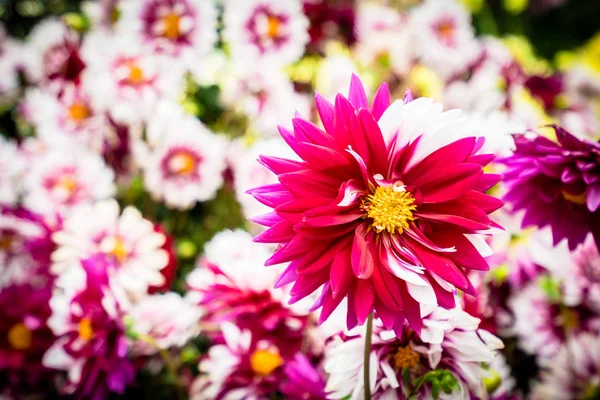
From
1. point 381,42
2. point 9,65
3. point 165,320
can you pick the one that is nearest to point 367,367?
point 165,320

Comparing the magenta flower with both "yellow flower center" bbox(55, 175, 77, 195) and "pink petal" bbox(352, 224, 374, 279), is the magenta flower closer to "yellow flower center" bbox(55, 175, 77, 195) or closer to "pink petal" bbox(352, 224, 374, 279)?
"pink petal" bbox(352, 224, 374, 279)

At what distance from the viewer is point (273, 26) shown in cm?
74

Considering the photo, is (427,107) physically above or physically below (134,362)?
above

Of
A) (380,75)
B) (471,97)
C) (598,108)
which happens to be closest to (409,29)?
(380,75)

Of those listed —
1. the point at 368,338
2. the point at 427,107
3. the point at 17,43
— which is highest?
the point at 427,107

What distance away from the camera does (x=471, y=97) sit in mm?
791

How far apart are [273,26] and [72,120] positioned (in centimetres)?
32

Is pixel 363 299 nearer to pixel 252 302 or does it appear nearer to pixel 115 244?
pixel 252 302

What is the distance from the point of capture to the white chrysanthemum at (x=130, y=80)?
2.27 ft

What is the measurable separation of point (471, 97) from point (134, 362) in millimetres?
593

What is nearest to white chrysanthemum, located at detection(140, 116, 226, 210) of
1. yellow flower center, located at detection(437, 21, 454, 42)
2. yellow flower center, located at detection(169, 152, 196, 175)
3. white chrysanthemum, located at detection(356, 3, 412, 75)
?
yellow flower center, located at detection(169, 152, 196, 175)

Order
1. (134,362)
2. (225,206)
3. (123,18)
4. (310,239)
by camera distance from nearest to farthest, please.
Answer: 1. (310,239)
2. (134,362)
3. (123,18)
4. (225,206)

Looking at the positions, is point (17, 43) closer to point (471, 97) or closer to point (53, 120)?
point (53, 120)

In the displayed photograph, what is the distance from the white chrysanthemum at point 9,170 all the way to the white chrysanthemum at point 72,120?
54mm
